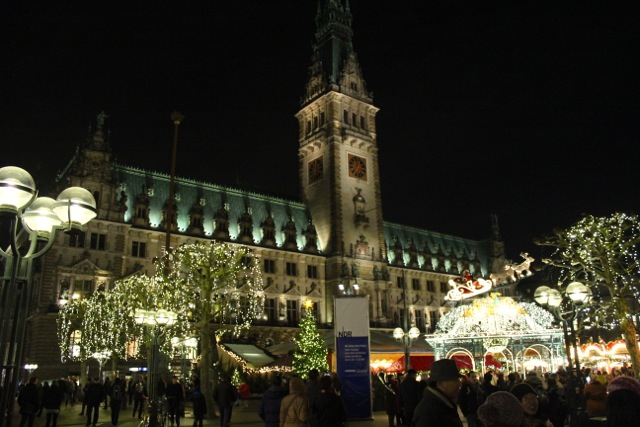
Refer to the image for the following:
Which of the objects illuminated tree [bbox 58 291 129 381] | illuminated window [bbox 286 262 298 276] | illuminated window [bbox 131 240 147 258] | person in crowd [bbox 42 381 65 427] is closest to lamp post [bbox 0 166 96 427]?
person in crowd [bbox 42 381 65 427]

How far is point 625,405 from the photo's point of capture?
5.98 m

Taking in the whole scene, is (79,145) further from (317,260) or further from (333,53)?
(333,53)

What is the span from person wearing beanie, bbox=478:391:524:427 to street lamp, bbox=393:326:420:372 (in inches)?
1051

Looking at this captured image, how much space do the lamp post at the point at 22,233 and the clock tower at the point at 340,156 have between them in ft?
190

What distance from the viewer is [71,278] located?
4875 cm

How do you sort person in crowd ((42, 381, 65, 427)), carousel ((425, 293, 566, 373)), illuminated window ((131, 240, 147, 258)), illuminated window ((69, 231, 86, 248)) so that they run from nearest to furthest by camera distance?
person in crowd ((42, 381, 65, 427)) < carousel ((425, 293, 566, 373)) < illuminated window ((69, 231, 86, 248)) < illuminated window ((131, 240, 147, 258))

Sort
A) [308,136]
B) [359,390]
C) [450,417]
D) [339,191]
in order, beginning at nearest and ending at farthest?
[450,417]
[359,390]
[339,191]
[308,136]

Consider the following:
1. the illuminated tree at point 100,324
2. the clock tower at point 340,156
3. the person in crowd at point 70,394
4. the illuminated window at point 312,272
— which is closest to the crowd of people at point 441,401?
the person in crowd at point 70,394

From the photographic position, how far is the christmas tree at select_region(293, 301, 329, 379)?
3331cm

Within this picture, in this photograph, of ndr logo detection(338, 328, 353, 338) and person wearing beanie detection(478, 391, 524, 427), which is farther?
ndr logo detection(338, 328, 353, 338)

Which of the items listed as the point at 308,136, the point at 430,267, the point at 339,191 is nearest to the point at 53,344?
the point at 339,191

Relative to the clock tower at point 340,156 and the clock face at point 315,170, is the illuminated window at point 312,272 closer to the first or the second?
the clock tower at point 340,156

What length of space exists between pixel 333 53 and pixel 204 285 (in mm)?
55602

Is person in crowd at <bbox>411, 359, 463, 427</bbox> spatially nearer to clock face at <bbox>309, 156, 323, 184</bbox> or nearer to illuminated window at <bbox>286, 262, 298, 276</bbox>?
illuminated window at <bbox>286, 262, 298, 276</bbox>
